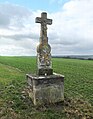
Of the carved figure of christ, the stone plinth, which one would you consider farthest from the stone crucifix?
the stone plinth

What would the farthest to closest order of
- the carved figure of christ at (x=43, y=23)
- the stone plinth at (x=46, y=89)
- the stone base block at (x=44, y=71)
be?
the carved figure of christ at (x=43, y=23) < the stone base block at (x=44, y=71) < the stone plinth at (x=46, y=89)

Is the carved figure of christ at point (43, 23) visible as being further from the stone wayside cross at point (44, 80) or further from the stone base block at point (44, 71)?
the stone base block at point (44, 71)

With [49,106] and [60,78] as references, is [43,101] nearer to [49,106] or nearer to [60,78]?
[49,106]

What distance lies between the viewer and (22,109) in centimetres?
1169

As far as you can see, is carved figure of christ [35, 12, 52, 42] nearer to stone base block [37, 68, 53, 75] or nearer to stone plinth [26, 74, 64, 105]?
stone base block [37, 68, 53, 75]

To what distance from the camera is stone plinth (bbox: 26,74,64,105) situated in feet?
40.1

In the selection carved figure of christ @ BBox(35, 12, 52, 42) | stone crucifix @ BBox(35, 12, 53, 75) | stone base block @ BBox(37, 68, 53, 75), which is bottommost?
stone base block @ BBox(37, 68, 53, 75)

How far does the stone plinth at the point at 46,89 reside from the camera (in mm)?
12234

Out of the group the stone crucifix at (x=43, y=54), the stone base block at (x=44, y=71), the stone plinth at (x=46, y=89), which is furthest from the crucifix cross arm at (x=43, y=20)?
the stone plinth at (x=46, y=89)

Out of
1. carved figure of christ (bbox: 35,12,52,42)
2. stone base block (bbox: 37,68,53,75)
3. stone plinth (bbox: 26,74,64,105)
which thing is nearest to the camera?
stone plinth (bbox: 26,74,64,105)

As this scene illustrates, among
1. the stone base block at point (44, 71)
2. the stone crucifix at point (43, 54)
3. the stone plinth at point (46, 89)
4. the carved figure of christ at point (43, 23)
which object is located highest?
the carved figure of christ at point (43, 23)

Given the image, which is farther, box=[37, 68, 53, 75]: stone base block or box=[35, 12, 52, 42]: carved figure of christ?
box=[35, 12, 52, 42]: carved figure of christ

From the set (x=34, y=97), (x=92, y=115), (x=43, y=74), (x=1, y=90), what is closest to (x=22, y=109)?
(x=34, y=97)

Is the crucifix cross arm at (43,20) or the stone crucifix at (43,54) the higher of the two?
the crucifix cross arm at (43,20)
